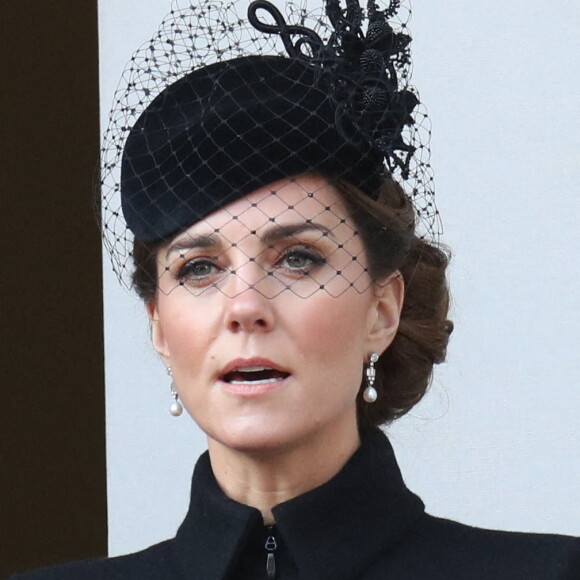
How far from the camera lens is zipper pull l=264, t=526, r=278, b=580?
182 cm

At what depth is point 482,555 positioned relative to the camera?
185 centimetres

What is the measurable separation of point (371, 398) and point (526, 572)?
0.31 meters

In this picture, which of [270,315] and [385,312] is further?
[385,312]

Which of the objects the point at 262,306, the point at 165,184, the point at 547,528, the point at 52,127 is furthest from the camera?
the point at 52,127

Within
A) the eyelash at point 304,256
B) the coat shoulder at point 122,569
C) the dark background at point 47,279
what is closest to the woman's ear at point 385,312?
the eyelash at point 304,256

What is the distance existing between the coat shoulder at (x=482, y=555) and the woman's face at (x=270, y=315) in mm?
193

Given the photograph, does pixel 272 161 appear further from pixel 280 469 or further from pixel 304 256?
pixel 280 469

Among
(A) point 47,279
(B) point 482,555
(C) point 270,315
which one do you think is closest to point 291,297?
(C) point 270,315

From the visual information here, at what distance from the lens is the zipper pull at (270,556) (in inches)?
71.5

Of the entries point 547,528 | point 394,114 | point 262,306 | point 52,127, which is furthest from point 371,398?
point 52,127

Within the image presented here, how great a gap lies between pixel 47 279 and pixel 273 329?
128 cm

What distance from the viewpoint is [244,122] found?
1.83 metres

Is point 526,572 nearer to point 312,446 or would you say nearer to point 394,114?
point 312,446

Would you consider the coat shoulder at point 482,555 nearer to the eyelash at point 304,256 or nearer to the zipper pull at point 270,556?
the zipper pull at point 270,556
